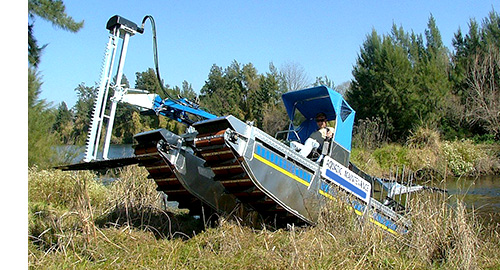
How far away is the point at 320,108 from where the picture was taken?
9578 millimetres

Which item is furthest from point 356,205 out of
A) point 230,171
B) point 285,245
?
point 230,171

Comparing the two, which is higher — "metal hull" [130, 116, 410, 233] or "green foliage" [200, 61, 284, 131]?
"green foliage" [200, 61, 284, 131]

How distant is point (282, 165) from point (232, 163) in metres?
0.81

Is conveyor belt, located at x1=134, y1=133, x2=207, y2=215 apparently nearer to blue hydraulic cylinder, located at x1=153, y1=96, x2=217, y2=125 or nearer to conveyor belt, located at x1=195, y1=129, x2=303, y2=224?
blue hydraulic cylinder, located at x1=153, y1=96, x2=217, y2=125

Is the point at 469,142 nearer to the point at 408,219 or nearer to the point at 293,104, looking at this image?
the point at 293,104

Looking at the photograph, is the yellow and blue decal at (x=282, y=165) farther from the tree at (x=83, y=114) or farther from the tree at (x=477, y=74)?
the tree at (x=477, y=74)

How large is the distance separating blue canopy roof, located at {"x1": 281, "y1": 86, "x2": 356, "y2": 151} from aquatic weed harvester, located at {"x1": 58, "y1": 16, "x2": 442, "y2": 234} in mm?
36

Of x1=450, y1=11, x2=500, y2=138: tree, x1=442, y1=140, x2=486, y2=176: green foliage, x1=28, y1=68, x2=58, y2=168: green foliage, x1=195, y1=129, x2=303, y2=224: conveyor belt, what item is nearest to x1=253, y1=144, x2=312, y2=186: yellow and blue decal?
x1=195, y1=129, x2=303, y2=224: conveyor belt

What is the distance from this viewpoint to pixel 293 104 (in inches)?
373

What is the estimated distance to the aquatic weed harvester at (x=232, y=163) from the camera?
20.2 feet

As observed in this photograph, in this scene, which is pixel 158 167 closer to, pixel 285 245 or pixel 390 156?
pixel 285 245

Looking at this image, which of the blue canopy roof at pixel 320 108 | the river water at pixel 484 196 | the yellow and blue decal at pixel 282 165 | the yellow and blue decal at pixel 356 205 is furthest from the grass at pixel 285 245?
the river water at pixel 484 196

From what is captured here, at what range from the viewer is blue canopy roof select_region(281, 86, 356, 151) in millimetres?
8086

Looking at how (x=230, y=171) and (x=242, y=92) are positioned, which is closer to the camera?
(x=230, y=171)
